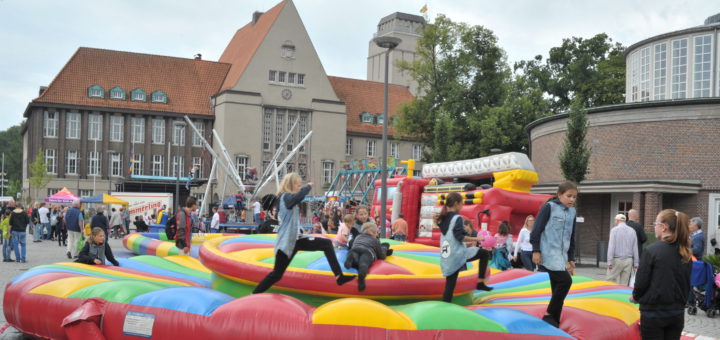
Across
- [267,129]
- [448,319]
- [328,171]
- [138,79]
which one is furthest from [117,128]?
[448,319]

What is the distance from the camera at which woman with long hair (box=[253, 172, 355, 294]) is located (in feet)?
25.4

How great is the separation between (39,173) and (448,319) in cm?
4891

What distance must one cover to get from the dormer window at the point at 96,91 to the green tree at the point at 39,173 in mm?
6091

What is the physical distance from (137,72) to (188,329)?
54.5 metres

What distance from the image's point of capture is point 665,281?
6.05 m

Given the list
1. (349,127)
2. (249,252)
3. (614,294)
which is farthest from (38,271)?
(349,127)

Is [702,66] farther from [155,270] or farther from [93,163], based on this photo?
[93,163]

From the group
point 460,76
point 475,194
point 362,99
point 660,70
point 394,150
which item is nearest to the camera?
point 475,194

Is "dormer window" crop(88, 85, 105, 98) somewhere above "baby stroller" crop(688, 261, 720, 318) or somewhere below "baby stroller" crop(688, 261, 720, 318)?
above

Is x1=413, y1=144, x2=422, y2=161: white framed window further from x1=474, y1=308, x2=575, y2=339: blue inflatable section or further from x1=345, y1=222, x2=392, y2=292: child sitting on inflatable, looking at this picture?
x1=474, y1=308, x2=575, y2=339: blue inflatable section

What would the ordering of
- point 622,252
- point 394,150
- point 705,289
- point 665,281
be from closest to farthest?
point 665,281, point 622,252, point 705,289, point 394,150

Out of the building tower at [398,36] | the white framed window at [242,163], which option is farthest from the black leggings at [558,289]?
the building tower at [398,36]

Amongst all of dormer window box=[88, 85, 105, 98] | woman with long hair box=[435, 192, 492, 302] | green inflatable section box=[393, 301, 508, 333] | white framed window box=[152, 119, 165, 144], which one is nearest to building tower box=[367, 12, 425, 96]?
white framed window box=[152, 119, 165, 144]

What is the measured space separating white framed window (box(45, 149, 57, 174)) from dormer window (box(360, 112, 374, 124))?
26323 millimetres
